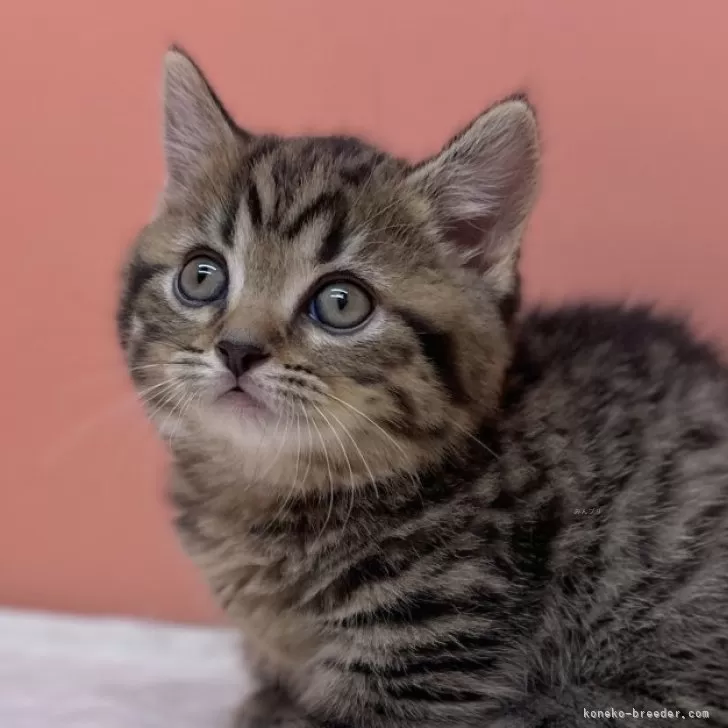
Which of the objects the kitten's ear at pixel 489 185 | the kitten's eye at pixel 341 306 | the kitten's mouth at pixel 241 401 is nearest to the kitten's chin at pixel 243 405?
the kitten's mouth at pixel 241 401

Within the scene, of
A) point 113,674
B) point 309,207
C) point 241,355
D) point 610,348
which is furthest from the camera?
point 113,674

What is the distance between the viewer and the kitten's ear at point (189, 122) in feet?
3.48

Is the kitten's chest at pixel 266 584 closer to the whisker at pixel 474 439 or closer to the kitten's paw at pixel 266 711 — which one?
the kitten's paw at pixel 266 711

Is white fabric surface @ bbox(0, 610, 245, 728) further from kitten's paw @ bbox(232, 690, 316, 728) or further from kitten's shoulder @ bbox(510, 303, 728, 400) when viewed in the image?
kitten's shoulder @ bbox(510, 303, 728, 400)

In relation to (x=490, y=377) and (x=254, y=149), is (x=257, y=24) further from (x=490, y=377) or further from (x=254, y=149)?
(x=490, y=377)

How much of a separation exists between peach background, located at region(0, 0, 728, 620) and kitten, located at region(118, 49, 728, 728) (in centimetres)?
31

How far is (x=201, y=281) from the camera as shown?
3.34 feet

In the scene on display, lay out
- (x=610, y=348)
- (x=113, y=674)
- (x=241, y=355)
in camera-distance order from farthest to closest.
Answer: (x=113, y=674) → (x=610, y=348) → (x=241, y=355)

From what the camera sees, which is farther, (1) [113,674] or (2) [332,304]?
(1) [113,674]

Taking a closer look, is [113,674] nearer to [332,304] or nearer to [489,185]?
[332,304]

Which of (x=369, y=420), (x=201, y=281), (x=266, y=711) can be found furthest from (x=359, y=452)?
(x=266, y=711)

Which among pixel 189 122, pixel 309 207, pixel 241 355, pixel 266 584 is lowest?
pixel 266 584

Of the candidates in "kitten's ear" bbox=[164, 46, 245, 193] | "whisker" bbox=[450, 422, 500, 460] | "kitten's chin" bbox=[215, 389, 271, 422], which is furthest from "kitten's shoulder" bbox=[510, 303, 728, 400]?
"kitten's ear" bbox=[164, 46, 245, 193]

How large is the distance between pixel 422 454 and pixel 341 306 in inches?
7.2
